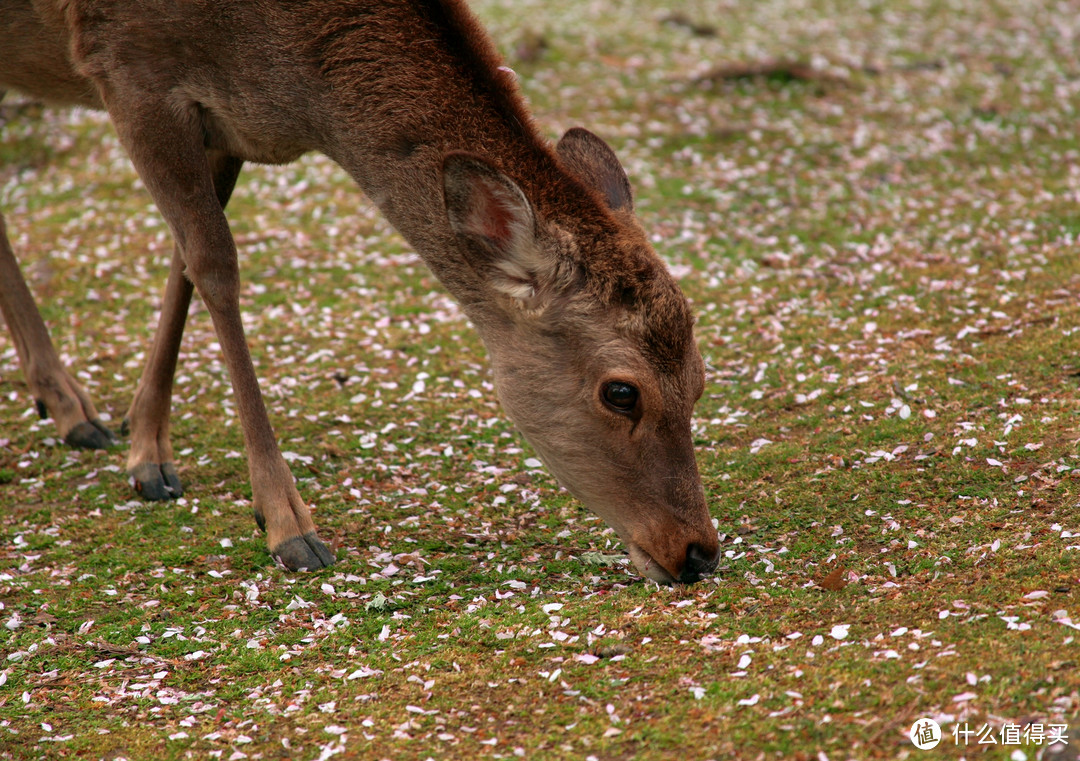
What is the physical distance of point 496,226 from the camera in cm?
549

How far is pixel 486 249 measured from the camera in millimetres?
5582

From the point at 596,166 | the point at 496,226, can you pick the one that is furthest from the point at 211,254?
the point at 596,166

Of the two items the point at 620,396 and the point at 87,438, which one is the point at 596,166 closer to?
the point at 620,396

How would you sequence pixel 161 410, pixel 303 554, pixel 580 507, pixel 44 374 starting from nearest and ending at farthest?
pixel 303 554 → pixel 580 507 → pixel 161 410 → pixel 44 374

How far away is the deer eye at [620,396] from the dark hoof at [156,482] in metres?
3.44

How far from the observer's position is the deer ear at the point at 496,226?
206 inches

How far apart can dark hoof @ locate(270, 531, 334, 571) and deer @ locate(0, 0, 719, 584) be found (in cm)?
1

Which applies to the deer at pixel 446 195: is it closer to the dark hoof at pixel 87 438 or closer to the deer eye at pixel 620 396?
the deer eye at pixel 620 396

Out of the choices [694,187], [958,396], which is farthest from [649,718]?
[694,187]

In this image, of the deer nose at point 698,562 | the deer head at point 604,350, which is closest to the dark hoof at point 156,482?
the deer head at point 604,350

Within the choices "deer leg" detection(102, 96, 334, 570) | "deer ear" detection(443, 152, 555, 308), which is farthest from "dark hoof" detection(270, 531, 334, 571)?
"deer ear" detection(443, 152, 555, 308)

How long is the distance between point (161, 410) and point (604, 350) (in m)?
3.60

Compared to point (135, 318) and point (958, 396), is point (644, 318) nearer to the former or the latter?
point (958, 396)

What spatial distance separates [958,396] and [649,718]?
4203 mm
